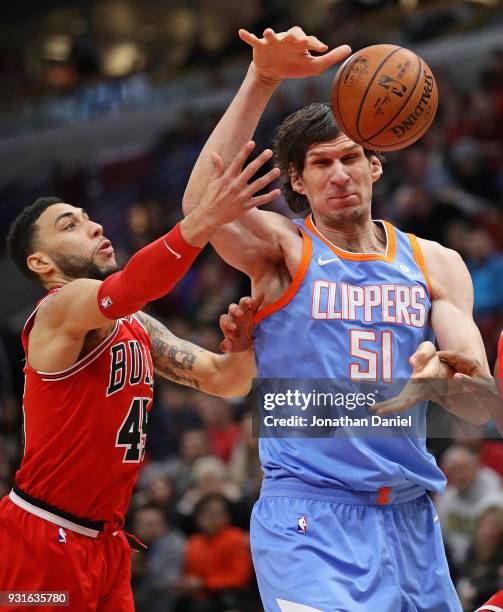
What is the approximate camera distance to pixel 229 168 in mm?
4168

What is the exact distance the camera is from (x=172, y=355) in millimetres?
5277

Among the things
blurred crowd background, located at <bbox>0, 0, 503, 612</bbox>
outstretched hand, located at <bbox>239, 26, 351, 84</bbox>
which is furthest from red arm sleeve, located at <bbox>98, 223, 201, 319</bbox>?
blurred crowd background, located at <bbox>0, 0, 503, 612</bbox>

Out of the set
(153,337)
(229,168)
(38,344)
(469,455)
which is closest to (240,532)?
(469,455)

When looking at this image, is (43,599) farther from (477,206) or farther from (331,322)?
(477,206)

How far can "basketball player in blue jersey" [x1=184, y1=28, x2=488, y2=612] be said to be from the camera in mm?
4047

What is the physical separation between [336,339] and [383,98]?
3.35ft

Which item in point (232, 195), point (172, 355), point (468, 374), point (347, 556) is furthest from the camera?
point (172, 355)

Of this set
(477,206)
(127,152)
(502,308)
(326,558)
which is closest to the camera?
(326,558)

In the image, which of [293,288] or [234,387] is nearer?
[293,288]

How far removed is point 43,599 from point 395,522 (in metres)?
1.56

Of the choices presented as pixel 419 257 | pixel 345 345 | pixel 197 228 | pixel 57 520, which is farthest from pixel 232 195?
pixel 57 520

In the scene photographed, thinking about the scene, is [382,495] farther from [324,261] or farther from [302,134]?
[302,134]

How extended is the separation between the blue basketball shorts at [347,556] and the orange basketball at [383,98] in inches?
57.7

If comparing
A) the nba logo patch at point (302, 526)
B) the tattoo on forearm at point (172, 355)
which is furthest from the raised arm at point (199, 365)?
the nba logo patch at point (302, 526)
